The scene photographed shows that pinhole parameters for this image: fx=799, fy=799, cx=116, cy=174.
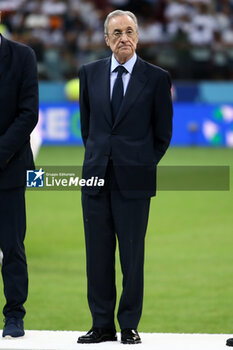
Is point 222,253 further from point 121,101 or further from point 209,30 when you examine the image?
point 209,30

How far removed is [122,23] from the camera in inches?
165

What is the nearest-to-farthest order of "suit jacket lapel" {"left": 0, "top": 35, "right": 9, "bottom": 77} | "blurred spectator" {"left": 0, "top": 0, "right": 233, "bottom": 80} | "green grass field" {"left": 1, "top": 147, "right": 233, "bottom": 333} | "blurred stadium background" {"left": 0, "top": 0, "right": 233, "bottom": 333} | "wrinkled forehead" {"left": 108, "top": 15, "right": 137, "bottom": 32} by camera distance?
"wrinkled forehead" {"left": 108, "top": 15, "right": 137, "bottom": 32} < "suit jacket lapel" {"left": 0, "top": 35, "right": 9, "bottom": 77} < "green grass field" {"left": 1, "top": 147, "right": 233, "bottom": 333} < "blurred stadium background" {"left": 0, "top": 0, "right": 233, "bottom": 333} < "blurred spectator" {"left": 0, "top": 0, "right": 233, "bottom": 80}

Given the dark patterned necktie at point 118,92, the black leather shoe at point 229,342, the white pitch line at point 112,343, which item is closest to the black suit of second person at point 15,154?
the white pitch line at point 112,343

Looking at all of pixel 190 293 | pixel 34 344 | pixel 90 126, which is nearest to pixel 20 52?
pixel 90 126

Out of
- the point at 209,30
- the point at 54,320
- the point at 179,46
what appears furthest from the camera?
the point at 209,30

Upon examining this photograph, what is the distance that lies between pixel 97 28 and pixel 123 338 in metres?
20.3

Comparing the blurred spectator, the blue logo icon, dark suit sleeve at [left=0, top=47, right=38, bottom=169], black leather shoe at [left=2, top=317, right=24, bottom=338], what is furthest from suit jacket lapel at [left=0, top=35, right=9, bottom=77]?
the blurred spectator

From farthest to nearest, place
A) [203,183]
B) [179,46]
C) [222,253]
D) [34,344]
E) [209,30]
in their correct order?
[209,30] → [179,46] → [222,253] → [203,183] → [34,344]

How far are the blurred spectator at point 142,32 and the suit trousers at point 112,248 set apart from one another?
16.5 metres

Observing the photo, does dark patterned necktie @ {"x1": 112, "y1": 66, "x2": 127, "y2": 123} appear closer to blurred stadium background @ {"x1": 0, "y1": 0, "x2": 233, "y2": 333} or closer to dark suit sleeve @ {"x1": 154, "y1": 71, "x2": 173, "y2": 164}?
dark suit sleeve @ {"x1": 154, "y1": 71, "x2": 173, "y2": 164}

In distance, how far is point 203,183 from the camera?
549 centimetres

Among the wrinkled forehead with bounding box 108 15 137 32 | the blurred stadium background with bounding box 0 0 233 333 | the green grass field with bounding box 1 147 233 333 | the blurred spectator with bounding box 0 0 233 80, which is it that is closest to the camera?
the wrinkled forehead with bounding box 108 15 137 32

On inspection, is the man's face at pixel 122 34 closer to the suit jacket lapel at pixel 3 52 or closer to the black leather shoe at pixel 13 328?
the suit jacket lapel at pixel 3 52

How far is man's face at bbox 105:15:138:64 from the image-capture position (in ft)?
13.7
